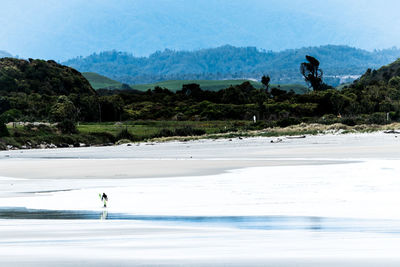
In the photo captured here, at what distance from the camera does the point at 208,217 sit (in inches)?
462

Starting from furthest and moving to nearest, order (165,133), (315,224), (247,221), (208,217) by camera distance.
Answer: (165,133), (208,217), (247,221), (315,224)

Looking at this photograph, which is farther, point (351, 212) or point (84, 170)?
point (84, 170)

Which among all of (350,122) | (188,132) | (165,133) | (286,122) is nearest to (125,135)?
(165,133)

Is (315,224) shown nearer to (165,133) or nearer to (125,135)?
(165,133)

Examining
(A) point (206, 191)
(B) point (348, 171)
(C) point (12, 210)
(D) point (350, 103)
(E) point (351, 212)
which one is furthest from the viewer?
(D) point (350, 103)

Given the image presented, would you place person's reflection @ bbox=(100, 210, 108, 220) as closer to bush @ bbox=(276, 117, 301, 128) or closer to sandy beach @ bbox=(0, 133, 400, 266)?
sandy beach @ bbox=(0, 133, 400, 266)

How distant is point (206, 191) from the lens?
50.4 ft

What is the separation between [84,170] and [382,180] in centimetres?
1151

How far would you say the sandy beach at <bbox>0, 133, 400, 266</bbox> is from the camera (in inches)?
340

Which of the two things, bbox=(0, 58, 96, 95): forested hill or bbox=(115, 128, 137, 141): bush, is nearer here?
bbox=(115, 128, 137, 141): bush

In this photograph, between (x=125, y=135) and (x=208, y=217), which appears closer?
(x=208, y=217)

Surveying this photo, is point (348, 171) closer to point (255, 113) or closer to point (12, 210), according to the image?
point (12, 210)

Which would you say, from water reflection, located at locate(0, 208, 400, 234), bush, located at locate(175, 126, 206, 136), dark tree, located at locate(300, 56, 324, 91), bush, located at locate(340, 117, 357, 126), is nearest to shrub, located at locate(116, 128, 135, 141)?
bush, located at locate(175, 126, 206, 136)

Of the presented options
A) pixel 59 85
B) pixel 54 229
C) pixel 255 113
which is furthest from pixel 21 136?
pixel 59 85
